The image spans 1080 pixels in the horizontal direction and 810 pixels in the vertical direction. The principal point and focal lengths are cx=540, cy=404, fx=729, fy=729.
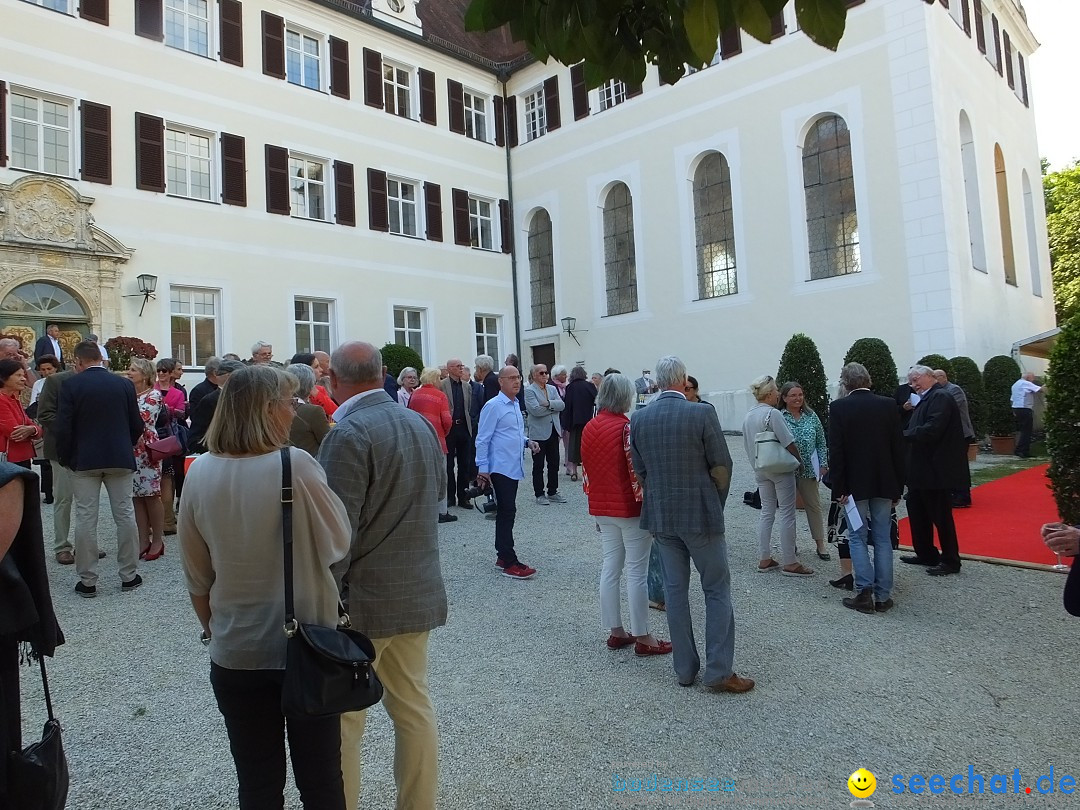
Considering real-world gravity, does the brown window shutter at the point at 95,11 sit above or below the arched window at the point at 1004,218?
above

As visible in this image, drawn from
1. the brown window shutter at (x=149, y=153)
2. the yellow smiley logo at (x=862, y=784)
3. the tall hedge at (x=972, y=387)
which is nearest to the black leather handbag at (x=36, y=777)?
the yellow smiley logo at (x=862, y=784)

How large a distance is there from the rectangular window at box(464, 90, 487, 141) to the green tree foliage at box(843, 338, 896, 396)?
15.8 m

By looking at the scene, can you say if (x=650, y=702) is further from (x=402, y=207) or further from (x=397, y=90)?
(x=397, y=90)

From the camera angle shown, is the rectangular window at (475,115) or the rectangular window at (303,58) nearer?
the rectangular window at (303,58)

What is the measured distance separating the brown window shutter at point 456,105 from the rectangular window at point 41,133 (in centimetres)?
1097

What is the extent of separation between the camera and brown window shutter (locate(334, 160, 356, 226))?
65.6ft

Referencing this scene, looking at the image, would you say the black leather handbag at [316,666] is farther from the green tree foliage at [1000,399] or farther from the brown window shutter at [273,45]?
the brown window shutter at [273,45]

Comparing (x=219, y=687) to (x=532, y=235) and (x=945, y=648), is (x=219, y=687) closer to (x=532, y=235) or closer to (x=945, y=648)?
(x=945, y=648)

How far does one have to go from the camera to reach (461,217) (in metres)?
23.2

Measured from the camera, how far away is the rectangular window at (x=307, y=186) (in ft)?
63.7

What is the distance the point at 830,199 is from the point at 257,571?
64.2 feet

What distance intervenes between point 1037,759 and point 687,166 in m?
19.6

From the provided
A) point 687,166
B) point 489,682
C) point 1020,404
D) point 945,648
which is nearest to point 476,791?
point 489,682

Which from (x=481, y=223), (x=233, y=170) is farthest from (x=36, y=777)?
(x=481, y=223)
